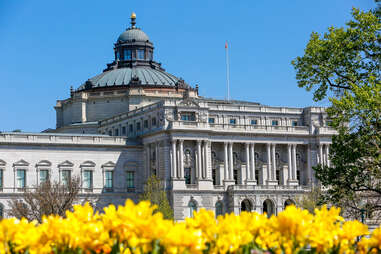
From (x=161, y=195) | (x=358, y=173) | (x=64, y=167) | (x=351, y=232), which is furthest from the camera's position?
(x=64, y=167)

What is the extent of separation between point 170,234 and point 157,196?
92.6m

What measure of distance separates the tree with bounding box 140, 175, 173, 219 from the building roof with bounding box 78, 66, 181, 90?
3071 centimetres

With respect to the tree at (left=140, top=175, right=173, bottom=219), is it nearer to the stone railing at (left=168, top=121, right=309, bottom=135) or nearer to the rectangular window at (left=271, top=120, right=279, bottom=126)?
the stone railing at (left=168, top=121, right=309, bottom=135)

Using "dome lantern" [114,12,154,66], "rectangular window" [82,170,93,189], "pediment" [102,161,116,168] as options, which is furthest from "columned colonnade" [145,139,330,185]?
"dome lantern" [114,12,154,66]

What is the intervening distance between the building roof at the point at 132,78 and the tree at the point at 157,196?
30.7 meters

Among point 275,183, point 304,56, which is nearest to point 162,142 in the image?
point 275,183

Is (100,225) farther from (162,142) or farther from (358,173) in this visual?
(162,142)

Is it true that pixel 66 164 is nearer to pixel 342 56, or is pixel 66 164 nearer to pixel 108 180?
pixel 108 180

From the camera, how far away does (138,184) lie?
118 metres

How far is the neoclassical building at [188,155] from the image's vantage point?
111625mm

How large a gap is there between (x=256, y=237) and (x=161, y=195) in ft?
293

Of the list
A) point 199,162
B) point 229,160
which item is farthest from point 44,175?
point 229,160

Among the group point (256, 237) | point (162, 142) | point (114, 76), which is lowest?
point (256, 237)

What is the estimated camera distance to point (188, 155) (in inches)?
4532
